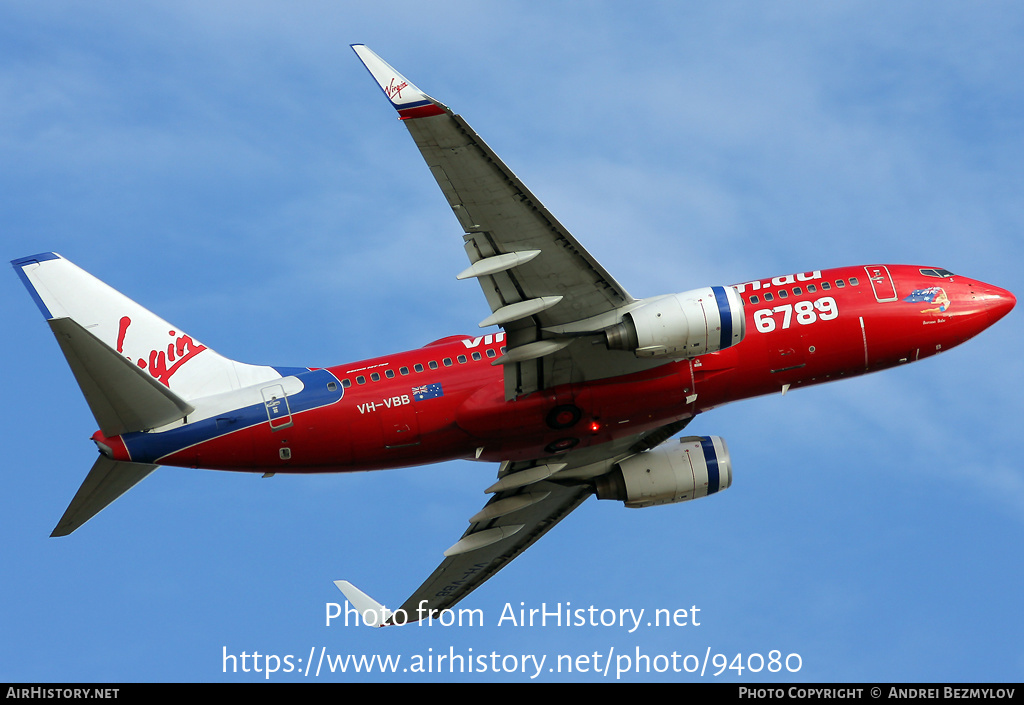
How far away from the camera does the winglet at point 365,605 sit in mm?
47406

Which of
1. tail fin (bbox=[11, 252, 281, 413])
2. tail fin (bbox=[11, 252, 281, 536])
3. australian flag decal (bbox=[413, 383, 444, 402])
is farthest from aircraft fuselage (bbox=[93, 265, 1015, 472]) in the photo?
tail fin (bbox=[11, 252, 281, 413])

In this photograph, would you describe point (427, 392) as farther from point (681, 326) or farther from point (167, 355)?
point (167, 355)

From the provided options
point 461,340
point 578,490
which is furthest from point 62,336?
point 578,490

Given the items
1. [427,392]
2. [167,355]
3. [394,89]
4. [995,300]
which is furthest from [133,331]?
[995,300]

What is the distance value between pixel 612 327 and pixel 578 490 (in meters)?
10.9

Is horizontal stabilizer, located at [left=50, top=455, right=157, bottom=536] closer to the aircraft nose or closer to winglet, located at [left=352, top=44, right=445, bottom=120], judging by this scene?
winglet, located at [left=352, top=44, right=445, bottom=120]

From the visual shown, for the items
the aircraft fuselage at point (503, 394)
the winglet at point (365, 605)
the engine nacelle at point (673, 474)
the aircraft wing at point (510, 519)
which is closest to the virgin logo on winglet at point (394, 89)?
the aircraft fuselage at point (503, 394)

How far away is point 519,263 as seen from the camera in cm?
3569

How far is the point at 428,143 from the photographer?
3328 centimetres

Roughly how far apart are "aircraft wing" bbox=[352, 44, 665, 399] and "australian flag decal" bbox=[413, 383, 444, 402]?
2413 millimetres

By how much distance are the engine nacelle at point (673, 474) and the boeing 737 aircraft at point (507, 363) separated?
1196 mm

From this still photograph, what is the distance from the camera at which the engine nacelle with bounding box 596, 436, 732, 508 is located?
45375 millimetres

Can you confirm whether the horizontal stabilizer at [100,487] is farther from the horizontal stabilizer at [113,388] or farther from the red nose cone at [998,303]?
the red nose cone at [998,303]

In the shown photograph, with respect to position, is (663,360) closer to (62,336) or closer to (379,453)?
(379,453)
